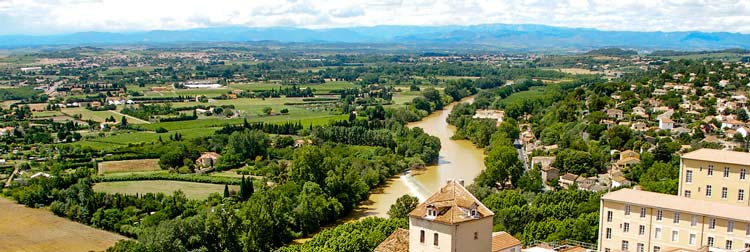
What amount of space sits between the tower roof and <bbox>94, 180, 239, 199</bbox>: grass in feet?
61.4

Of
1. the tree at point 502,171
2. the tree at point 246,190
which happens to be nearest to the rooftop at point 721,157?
the tree at point 502,171

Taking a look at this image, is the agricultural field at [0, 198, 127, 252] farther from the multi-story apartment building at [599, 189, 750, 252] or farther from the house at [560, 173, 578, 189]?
the house at [560, 173, 578, 189]

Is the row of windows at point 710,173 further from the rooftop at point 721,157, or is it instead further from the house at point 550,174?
the house at point 550,174

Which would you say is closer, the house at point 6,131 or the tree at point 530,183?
the tree at point 530,183

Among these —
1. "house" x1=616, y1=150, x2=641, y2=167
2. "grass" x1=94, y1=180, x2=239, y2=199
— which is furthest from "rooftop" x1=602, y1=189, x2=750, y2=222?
"grass" x1=94, y1=180, x2=239, y2=199

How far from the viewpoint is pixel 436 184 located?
32.8 meters

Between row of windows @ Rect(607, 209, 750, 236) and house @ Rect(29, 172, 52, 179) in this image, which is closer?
row of windows @ Rect(607, 209, 750, 236)

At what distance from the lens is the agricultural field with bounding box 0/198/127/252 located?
2453cm

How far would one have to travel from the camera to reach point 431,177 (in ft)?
114

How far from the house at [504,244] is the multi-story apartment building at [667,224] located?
3.55 metres

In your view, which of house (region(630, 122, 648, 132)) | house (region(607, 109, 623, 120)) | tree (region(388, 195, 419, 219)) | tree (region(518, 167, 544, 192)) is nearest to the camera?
tree (region(388, 195, 419, 219))

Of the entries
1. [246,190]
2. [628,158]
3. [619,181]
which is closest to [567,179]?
[619,181]

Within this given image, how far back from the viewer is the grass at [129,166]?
36.9 meters

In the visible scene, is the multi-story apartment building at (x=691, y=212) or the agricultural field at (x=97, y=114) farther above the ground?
the multi-story apartment building at (x=691, y=212)
